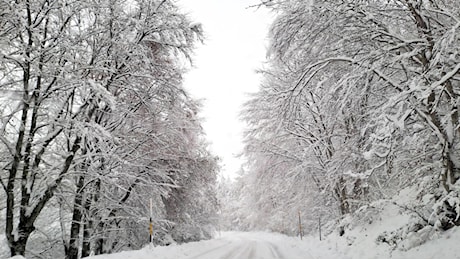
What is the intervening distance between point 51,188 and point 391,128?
7.52 metres

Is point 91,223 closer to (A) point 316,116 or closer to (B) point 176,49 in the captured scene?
(B) point 176,49

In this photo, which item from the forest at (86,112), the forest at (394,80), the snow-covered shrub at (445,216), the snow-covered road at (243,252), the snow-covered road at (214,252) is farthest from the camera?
the snow-covered road at (243,252)

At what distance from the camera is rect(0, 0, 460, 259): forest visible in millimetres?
5895

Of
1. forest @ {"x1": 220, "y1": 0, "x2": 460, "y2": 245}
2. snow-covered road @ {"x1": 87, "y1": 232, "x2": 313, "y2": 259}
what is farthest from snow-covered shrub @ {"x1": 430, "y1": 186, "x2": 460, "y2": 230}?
snow-covered road @ {"x1": 87, "y1": 232, "x2": 313, "y2": 259}

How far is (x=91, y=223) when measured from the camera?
11797mm

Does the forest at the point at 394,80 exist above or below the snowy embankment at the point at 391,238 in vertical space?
above

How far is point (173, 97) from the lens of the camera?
9.84 metres

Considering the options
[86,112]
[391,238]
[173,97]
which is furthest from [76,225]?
[391,238]

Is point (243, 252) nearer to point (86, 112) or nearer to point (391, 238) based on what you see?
point (391, 238)

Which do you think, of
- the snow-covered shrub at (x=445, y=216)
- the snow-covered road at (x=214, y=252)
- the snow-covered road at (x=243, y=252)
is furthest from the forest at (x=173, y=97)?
the snow-covered road at (x=243, y=252)

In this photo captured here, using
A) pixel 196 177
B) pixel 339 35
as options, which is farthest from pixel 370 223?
pixel 196 177

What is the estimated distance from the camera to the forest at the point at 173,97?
589 centimetres

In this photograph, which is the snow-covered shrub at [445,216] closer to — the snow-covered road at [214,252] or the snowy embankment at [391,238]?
the snowy embankment at [391,238]

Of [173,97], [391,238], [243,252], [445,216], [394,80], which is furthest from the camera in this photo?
[243,252]
